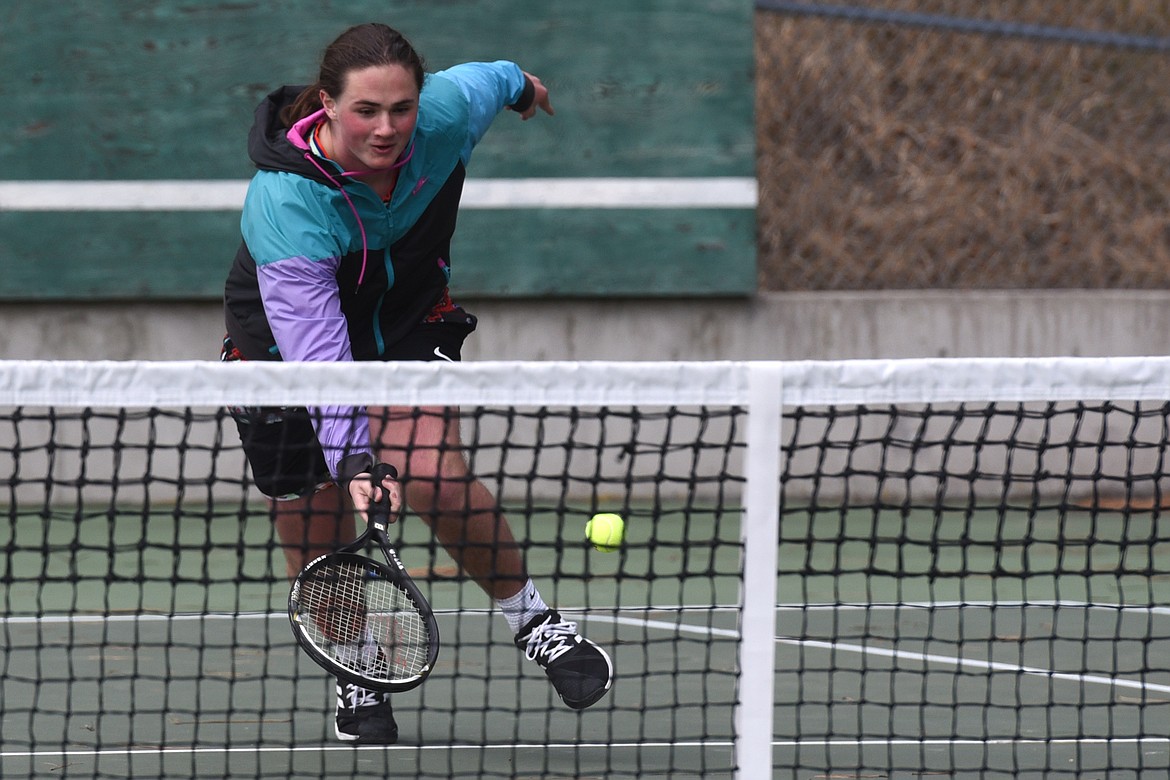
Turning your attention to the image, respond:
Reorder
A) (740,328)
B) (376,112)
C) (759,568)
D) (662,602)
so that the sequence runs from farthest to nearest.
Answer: (740,328), (662,602), (376,112), (759,568)

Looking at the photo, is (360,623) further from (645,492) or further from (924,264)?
(924,264)

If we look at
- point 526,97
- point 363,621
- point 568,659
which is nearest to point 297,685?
point 363,621

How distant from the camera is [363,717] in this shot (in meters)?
3.24

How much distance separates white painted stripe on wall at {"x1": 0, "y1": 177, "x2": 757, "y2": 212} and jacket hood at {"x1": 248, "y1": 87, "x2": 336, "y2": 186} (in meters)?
3.10

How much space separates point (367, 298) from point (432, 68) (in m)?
3.21

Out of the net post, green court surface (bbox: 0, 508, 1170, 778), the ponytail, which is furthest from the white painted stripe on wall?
the net post

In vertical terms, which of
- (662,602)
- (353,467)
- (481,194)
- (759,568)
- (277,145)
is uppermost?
(481,194)

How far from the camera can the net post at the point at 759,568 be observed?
2.58 metres

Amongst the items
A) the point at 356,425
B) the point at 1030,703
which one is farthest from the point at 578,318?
the point at 356,425

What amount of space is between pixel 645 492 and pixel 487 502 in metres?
3.60

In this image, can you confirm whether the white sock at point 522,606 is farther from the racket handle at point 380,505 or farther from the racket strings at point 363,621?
the racket handle at point 380,505

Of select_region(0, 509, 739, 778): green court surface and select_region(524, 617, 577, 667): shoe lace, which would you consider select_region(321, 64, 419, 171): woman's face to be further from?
select_region(524, 617, 577, 667): shoe lace

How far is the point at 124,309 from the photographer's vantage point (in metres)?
6.50

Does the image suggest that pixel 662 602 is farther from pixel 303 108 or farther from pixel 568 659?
pixel 303 108
